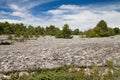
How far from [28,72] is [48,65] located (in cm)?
152

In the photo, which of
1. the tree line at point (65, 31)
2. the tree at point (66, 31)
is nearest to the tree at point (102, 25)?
the tree line at point (65, 31)

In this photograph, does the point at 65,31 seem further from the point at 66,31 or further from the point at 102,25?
the point at 102,25

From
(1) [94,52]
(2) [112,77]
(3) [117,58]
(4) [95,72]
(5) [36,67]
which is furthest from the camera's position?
(1) [94,52]

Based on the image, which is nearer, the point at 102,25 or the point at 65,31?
the point at 102,25

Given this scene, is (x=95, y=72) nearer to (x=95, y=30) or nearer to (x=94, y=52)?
(x=94, y=52)

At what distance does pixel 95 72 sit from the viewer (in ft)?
48.8

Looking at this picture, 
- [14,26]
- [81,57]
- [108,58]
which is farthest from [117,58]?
[14,26]

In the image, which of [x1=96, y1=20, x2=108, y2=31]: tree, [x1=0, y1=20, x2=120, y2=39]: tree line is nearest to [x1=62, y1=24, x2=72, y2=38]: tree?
[x1=0, y1=20, x2=120, y2=39]: tree line

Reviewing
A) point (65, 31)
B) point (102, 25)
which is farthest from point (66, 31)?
point (102, 25)

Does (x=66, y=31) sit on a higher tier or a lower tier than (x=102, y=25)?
lower

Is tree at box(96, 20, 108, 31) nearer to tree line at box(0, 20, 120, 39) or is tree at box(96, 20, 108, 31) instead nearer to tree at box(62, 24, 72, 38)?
tree line at box(0, 20, 120, 39)

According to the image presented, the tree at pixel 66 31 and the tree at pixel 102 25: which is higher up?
the tree at pixel 102 25

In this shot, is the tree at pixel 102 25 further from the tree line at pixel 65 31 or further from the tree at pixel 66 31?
the tree at pixel 66 31

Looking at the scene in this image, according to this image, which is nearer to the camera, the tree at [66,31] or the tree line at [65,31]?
the tree line at [65,31]
